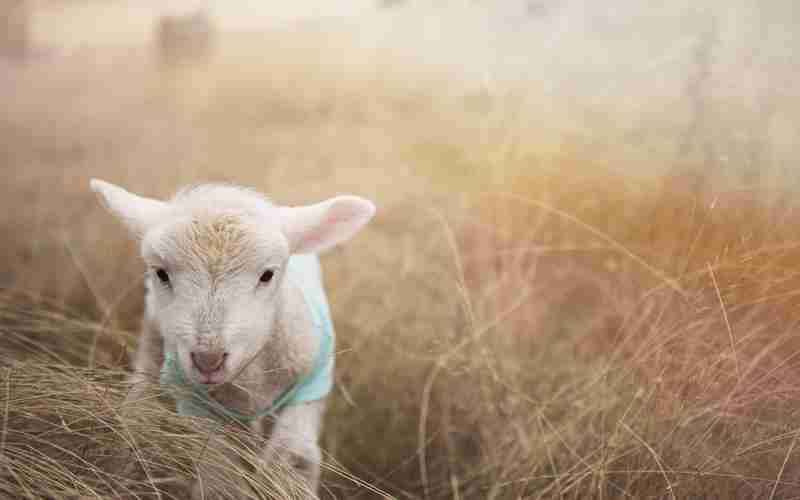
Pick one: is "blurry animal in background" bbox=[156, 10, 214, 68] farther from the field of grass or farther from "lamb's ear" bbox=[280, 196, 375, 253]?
"lamb's ear" bbox=[280, 196, 375, 253]

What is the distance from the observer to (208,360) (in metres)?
1.97

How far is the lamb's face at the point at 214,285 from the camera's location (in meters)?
1.99

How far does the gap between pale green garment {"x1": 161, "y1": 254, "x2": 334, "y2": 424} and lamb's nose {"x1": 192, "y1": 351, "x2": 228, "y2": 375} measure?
213 mm

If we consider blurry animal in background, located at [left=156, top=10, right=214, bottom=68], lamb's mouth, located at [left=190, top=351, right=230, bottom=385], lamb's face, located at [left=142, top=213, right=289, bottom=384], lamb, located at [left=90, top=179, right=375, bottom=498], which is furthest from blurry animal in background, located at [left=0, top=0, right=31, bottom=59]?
lamb's mouth, located at [left=190, top=351, right=230, bottom=385]

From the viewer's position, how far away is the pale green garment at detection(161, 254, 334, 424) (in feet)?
7.43

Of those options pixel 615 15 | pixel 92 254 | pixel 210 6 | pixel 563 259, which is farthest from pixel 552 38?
pixel 92 254

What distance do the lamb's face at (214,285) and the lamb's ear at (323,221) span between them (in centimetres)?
Result: 12

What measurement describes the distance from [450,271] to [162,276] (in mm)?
2083

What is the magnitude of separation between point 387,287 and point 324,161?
1.12 meters

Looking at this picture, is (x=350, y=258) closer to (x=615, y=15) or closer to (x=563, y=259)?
(x=563, y=259)

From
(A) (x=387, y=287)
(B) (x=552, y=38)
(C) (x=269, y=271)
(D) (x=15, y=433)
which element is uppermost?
(B) (x=552, y=38)

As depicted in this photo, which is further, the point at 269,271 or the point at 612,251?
the point at 612,251

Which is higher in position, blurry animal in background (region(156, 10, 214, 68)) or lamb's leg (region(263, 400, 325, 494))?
blurry animal in background (region(156, 10, 214, 68))

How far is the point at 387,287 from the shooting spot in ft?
13.6
